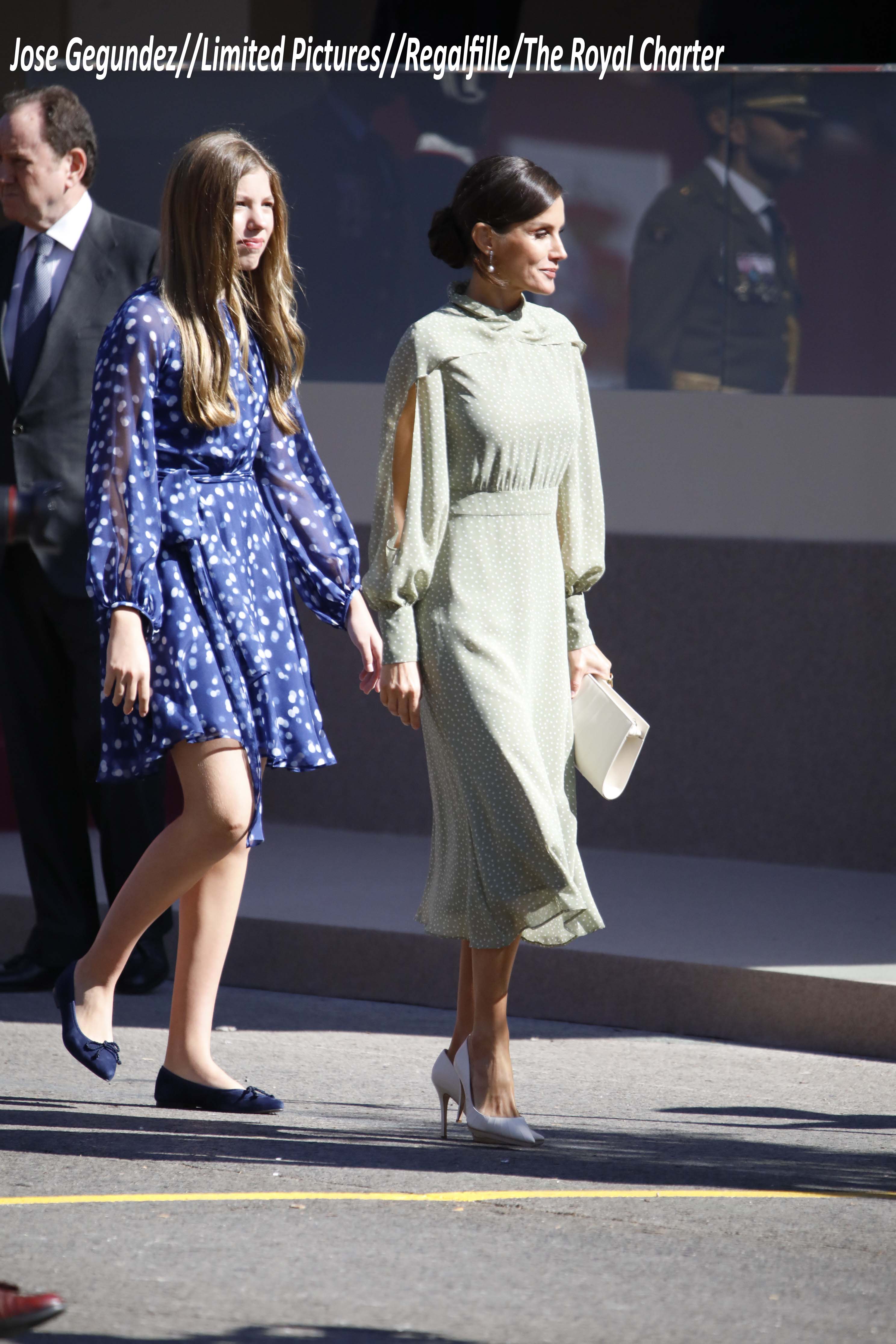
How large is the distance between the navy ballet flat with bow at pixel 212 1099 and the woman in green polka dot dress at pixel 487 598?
1.33ft

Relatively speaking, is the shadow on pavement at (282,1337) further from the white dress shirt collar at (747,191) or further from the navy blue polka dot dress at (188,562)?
the white dress shirt collar at (747,191)

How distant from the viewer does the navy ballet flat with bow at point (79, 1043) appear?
4188 mm

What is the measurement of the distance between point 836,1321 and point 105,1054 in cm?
169

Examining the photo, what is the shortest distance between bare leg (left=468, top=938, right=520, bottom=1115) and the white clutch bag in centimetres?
36

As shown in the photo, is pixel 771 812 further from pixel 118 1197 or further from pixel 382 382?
pixel 118 1197

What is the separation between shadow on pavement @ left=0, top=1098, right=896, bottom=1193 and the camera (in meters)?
3.88

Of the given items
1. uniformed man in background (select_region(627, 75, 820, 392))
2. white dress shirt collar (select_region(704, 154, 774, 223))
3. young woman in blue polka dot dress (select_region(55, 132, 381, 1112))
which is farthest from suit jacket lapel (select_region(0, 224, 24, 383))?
white dress shirt collar (select_region(704, 154, 774, 223))

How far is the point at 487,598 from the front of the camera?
4.05 meters

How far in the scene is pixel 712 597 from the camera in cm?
727

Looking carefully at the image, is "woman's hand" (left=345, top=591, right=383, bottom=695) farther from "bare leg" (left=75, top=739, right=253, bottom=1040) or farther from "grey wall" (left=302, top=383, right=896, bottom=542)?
"grey wall" (left=302, top=383, right=896, bottom=542)

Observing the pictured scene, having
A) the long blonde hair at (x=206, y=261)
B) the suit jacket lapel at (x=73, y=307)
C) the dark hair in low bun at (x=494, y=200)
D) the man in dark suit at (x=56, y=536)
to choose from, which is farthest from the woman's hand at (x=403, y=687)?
the suit jacket lapel at (x=73, y=307)

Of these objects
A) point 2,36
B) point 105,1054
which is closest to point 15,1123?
point 105,1054

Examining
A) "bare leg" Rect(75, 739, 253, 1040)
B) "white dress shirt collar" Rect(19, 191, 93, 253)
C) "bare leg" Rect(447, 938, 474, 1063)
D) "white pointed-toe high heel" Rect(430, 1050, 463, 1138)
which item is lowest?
"white pointed-toe high heel" Rect(430, 1050, 463, 1138)

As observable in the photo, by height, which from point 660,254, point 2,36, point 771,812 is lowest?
point 771,812
